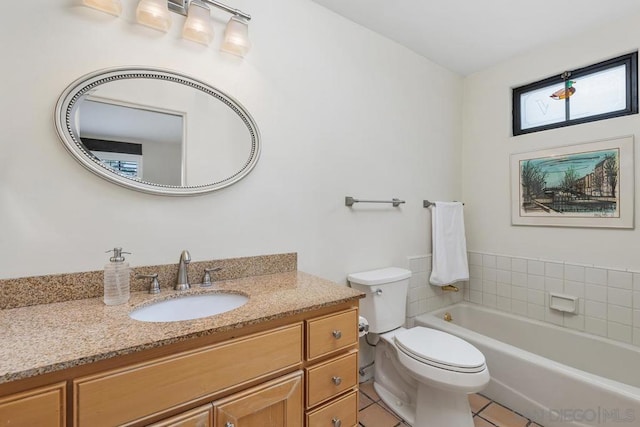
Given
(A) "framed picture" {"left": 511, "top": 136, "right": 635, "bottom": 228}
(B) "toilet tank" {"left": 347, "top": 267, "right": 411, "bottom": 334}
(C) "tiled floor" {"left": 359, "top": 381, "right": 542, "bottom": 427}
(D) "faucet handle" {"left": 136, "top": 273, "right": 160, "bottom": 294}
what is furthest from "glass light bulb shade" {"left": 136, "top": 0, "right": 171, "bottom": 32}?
(A) "framed picture" {"left": 511, "top": 136, "right": 635, "bottom": 228}

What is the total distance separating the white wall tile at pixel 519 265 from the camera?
2258 millimetres

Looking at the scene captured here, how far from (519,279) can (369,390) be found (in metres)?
1.41

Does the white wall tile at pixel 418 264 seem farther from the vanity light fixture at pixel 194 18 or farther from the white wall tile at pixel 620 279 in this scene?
the vanity light fixture at pixel 194 18

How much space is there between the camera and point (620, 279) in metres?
1.84

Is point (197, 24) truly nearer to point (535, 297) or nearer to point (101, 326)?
point (101, 326)

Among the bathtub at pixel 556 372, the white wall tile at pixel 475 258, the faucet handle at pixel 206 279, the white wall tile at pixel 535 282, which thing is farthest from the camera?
the white wall tile at pixel 475 258

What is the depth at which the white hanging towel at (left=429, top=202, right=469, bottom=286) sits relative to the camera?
2.30 metres

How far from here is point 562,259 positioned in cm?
208

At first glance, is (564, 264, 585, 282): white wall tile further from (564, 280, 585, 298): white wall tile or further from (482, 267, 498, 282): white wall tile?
(482, 267, 498, 282): white wall tile

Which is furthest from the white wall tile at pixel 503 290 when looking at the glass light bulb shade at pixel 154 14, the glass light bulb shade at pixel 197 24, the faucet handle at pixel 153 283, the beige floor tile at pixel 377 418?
the glass light bulb shade at pixel 154 14

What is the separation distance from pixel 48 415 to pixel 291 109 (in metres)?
1.49

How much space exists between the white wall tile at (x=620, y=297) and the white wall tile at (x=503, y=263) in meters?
0.58

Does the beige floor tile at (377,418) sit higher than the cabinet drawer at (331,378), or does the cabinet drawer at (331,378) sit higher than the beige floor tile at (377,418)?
the cabinet drawer at (331,378)

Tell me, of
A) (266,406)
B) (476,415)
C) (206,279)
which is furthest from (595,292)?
(206,279)
